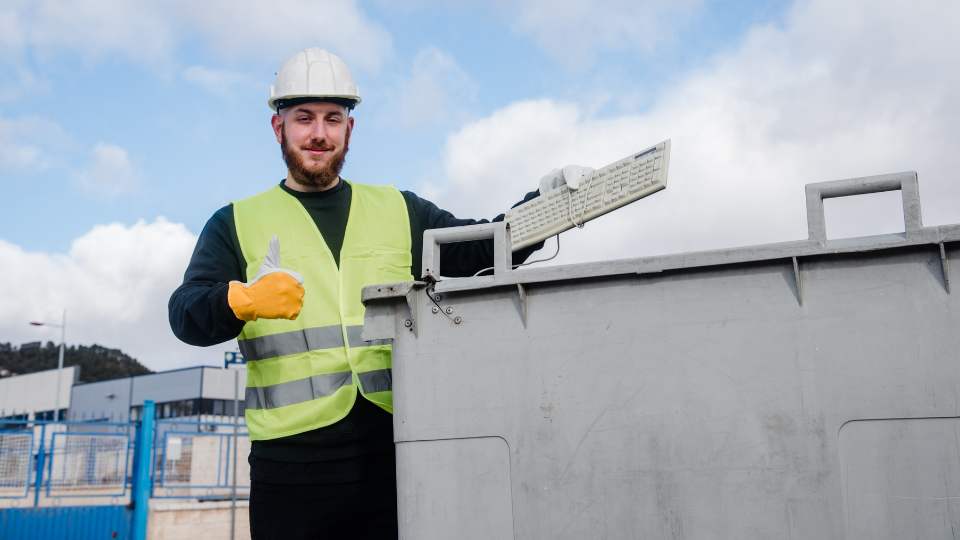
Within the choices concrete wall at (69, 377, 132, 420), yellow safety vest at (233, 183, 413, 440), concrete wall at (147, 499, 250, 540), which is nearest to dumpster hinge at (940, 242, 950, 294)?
yellow safety vest at (233, 183, 413, 440)

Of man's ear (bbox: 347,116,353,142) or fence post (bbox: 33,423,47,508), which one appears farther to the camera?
fence post (bbox: 33,423,47,508)

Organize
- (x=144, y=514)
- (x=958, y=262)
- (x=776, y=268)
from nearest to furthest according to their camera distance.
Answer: (x=958, y=262) → (x=776, y=268) → (x=144, y=514)

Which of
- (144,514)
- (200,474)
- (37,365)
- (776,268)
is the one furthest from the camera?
(37,365)

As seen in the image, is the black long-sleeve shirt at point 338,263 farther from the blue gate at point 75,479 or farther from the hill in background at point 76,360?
the hill in background at point 76,360

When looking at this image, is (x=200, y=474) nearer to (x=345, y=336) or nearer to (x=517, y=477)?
(x=345, y=336)

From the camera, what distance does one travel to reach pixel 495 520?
2.27m

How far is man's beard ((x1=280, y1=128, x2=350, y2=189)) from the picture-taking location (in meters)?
3.21

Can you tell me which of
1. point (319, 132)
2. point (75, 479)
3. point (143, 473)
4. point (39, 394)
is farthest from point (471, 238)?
point (39, 394)

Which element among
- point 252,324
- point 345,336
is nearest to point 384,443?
point 345,336

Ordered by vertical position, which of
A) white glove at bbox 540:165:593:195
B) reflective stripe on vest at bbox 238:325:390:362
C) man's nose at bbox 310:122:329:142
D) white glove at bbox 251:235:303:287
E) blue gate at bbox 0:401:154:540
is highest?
man's nose at bbox 310:122:329:142

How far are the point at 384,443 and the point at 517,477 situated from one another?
28.9 inches

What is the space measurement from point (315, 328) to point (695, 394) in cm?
129

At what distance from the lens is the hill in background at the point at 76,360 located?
2456 inches

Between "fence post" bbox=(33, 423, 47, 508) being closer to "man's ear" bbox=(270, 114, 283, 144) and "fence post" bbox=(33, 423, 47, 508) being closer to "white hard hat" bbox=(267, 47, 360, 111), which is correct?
"man's ear" bbox=(270, 114, 283, 144)
